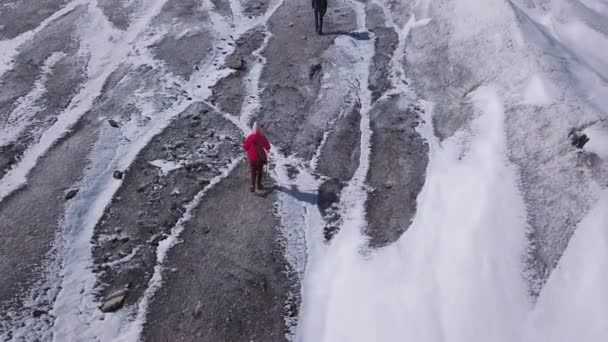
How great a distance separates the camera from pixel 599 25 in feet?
46.3

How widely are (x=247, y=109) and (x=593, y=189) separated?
856 cm

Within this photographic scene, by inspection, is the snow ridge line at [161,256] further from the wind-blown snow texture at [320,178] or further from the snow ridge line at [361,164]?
the snow ridge line at [361,164]

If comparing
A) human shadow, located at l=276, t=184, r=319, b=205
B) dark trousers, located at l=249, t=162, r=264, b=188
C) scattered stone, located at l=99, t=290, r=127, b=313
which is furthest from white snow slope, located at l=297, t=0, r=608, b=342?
scattered stone, located at l=99, t=290, r=127, b=313

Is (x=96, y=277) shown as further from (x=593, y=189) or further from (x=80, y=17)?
(x=80, y=17)

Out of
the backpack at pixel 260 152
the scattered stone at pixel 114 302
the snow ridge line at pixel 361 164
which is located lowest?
the snow ridge line at pixel 361 164

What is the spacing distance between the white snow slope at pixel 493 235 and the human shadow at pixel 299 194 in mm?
608

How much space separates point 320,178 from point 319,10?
7.33 metres

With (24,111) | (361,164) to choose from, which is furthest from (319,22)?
(24,111)

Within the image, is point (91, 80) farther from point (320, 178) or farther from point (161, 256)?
point (320, 178)

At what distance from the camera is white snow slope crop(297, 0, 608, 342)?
746cm

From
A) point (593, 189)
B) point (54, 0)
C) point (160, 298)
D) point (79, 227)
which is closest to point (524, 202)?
point (593, 189)

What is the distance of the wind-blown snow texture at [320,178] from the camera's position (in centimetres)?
786

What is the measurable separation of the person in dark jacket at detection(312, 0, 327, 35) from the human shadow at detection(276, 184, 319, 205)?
7622mm

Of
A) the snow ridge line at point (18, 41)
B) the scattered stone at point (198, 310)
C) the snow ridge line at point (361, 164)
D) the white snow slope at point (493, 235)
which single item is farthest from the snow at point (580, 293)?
the snow ridge line at point (18, 41)
